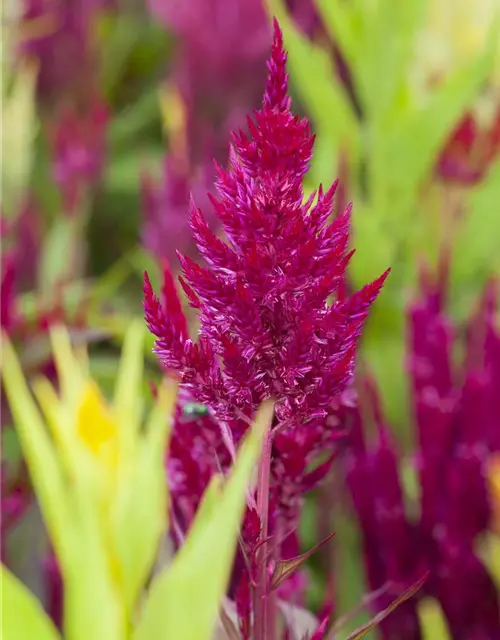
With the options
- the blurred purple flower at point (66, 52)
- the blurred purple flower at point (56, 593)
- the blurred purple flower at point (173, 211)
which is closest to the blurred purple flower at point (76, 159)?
the blurred purple flower at point (173, 211)

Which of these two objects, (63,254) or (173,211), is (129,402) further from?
(63,254)

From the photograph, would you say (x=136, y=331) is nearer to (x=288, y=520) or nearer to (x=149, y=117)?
(x=288, y=520)

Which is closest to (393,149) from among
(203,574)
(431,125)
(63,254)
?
(431,125)

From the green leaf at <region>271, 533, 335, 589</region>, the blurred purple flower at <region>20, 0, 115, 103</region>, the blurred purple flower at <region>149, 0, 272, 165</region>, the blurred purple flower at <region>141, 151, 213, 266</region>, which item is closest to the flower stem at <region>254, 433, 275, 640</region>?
the green leaf at <region>271, 533, 335, 589</region>

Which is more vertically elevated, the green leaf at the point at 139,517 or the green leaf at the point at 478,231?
the green leaf at the point at 139,517

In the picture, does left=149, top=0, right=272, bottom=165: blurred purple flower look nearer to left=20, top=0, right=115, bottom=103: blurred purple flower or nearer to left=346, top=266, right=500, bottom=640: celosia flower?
left=20, top=0, right=115, bottom=103: blurred purple flower

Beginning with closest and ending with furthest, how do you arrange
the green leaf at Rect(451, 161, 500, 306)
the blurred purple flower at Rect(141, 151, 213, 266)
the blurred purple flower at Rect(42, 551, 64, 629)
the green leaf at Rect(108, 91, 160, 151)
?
the blurred purple flower at Rect(42, 551, 64, 629) → the blurred purple flower at Rect(141, 151, 213, 266) → the green leaf at Rect(451, 161, 500, 306) → the green leaf at Rect(108, 91, 160, 151)

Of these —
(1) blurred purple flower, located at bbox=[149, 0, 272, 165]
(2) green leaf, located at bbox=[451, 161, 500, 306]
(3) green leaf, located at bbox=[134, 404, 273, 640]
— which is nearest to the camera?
(3) green leaf, located at bbox=[134, 404, 273, 640]

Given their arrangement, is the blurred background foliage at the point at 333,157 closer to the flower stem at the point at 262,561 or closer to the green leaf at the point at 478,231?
the green leaf at the point at 478,231
